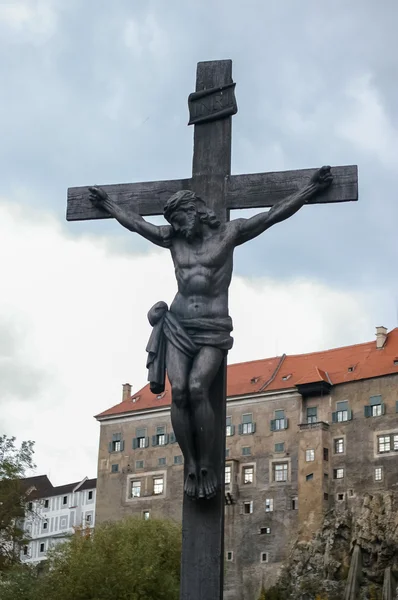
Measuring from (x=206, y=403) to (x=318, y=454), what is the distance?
63490 millimetres

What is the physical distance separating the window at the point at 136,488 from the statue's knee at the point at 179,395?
69.7m

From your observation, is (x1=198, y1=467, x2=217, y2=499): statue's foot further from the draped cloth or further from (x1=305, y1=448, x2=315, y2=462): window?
(x1=305, y1=448, x2=315, y2=462): window

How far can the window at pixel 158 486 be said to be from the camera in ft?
240

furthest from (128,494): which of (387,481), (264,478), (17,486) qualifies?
(17,486)

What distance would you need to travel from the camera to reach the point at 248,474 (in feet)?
232

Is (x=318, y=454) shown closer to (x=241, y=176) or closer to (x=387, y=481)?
(x=387, y=481)

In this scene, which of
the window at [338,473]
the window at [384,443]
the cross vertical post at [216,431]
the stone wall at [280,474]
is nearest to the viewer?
the cross vertical post at [216,431]

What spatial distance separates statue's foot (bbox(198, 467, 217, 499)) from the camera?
5531 mm

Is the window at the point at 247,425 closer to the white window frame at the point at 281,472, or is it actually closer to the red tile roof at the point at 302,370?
the red tile roof at the point at 302,370

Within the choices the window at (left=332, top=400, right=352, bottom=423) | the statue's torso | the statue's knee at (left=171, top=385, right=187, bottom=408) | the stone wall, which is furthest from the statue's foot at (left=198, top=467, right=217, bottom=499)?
the window at (left=332, top=400, right=352, bottom=423)

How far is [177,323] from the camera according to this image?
561 centimetres

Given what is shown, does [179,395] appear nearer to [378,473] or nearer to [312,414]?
[378,473]

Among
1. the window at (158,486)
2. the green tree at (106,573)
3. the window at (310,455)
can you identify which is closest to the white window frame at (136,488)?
the window at (158,486)

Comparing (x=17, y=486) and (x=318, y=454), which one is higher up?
(x=318, y=454)
